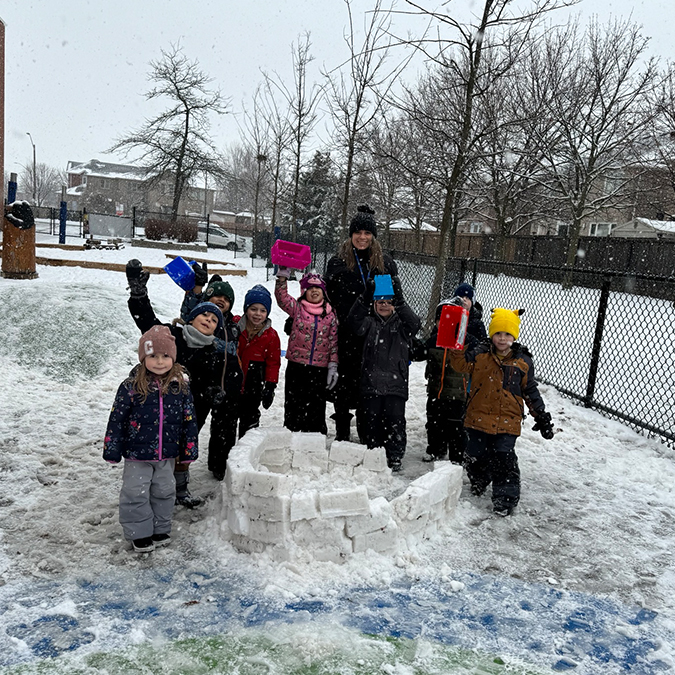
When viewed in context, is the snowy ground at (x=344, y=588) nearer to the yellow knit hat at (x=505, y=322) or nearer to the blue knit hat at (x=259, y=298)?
the yellow knit hat at (x=505, y=322)

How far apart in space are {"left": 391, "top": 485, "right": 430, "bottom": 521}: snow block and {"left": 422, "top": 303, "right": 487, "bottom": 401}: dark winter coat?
1283 mm

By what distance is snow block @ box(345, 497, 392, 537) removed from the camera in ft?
10.5

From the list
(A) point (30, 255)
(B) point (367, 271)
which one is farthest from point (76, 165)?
(B) point (367, 271)

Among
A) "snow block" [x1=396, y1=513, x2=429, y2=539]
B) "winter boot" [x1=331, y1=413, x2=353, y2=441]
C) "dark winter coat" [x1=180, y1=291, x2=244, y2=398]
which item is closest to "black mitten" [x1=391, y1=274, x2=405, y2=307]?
"winter boot" [x1=331, y1=413, x2=353, y2=441]

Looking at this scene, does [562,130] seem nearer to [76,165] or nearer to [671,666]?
[671,666]

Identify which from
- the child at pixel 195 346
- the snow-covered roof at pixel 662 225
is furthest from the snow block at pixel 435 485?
the snow-covered roof at pixel 662 225

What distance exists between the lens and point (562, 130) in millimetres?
19734

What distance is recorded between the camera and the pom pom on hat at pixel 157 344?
3.30 metres

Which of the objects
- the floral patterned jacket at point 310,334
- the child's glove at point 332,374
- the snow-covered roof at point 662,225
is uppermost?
the snow-covered roof at point 662,225

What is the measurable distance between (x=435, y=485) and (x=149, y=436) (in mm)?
1762

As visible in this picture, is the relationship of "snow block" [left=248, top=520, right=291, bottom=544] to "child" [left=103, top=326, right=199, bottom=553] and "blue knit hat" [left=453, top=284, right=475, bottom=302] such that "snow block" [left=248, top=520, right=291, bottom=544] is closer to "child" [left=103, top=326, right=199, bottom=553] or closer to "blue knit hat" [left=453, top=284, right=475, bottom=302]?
"child" [left=103, top=326, right=199, bottom=553]

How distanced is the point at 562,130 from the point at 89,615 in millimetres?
21040

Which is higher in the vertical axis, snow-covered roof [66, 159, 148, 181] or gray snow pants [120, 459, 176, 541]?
snow-covered roof [66, 159, 148, 181]

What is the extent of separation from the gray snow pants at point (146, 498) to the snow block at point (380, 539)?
3.73ft
